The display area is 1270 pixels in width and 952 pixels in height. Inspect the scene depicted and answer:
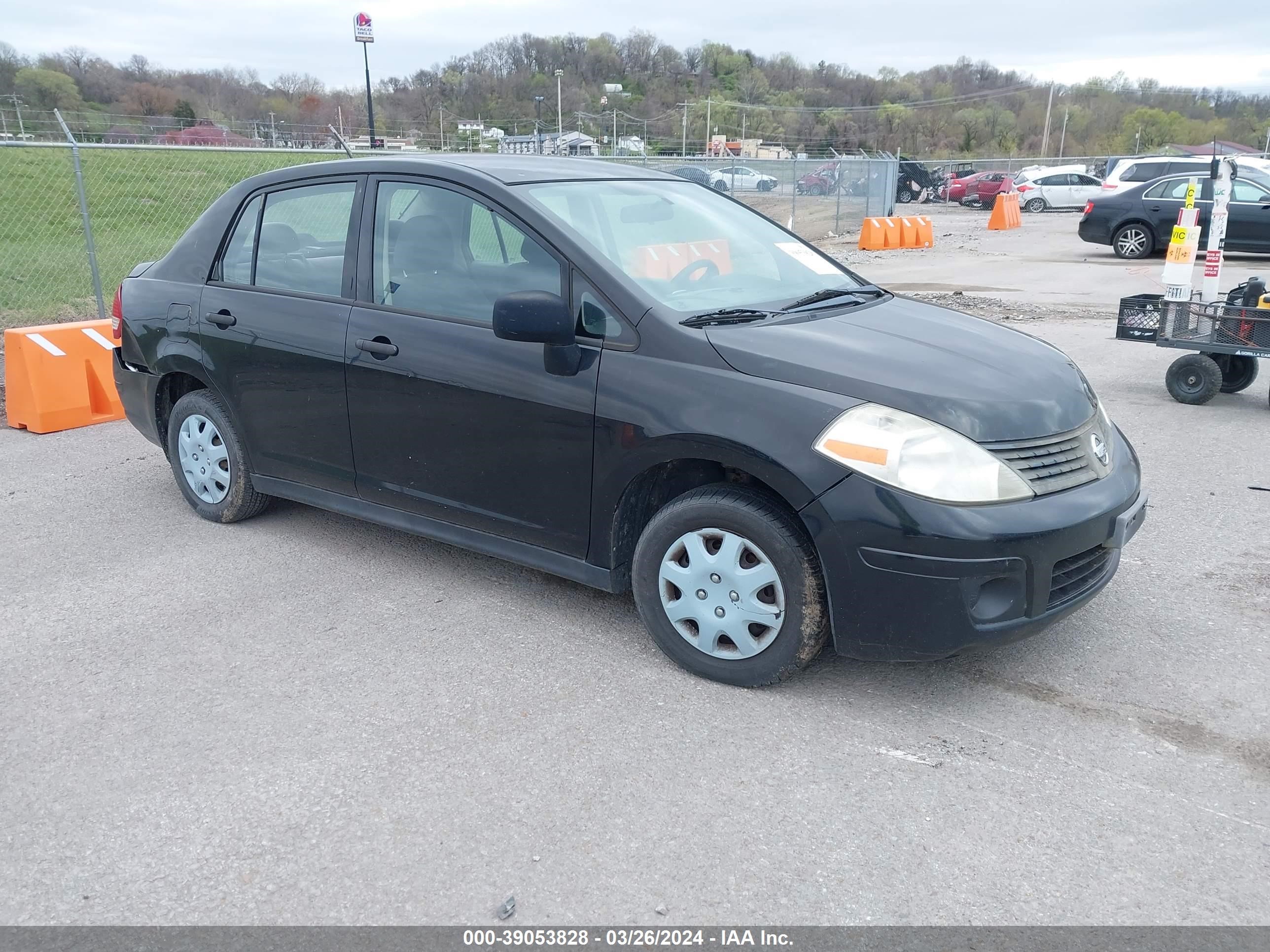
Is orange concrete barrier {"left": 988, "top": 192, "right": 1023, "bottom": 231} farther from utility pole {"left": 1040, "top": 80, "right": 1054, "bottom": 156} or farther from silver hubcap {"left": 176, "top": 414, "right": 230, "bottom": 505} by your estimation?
utility pole {"left": 1040, "top": 80, "right": 1054, "bottom": 156}

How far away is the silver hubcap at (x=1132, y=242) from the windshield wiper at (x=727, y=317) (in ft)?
58.5

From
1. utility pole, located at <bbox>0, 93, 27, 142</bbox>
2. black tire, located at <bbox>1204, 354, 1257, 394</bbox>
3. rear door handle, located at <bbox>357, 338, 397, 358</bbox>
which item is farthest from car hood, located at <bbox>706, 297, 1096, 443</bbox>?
utility pole, located at <bbox>0, 93, 27, 142</bbox>

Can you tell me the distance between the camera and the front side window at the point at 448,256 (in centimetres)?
398

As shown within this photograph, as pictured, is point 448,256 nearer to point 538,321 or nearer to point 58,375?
point 538,321

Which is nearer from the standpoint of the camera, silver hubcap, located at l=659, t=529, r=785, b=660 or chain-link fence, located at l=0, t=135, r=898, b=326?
silver hubcap, located at l=659, t=529, r=785, b=660

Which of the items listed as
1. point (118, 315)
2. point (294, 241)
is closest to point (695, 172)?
point (118, 315)

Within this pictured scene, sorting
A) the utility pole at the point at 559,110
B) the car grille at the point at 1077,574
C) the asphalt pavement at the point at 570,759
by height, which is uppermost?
the utility pole at the point at 559,110

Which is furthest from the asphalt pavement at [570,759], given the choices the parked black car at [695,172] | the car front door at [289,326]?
the parked black car at [695,172]

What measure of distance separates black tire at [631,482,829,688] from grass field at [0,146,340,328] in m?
11.4

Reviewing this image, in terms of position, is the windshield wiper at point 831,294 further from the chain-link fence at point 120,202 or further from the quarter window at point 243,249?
the chain-link fence at point 120,202

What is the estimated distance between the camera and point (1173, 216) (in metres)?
18.5

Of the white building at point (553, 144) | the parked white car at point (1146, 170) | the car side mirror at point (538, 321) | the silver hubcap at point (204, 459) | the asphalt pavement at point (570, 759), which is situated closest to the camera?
the asphalt pavement at point (570, 759)

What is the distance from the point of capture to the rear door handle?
14.0 ft

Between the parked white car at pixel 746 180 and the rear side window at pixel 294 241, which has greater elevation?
the rear side window at pixel 294 241
